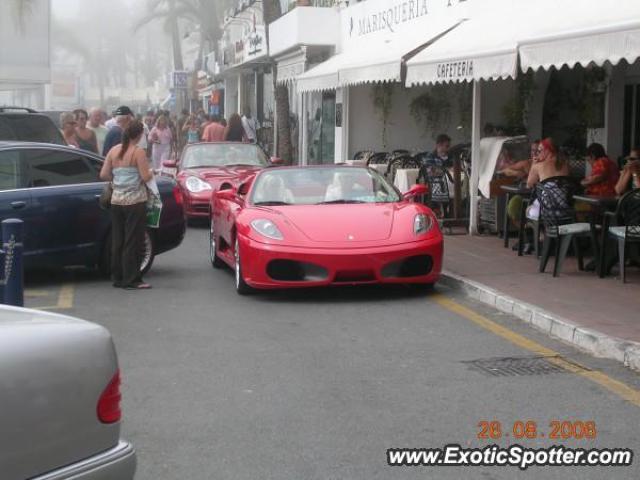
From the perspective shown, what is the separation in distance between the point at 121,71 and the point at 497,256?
10804 cm

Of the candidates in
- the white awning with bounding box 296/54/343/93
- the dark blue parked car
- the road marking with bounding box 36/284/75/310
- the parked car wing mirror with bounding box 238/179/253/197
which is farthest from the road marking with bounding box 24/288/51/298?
the white awning with bounding box 296/54/343/93

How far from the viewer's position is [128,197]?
398 inches

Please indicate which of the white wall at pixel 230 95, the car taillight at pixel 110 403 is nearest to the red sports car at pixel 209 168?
the car taillight at pixel 110 403

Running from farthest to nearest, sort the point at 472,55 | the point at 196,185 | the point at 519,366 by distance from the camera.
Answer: the point at 196,185
the point at 472,55
the point at 519,366

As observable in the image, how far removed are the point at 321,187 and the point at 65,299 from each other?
2839 millimetres

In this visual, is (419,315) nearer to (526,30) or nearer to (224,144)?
(526,30)

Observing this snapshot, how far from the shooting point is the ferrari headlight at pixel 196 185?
16656 mm

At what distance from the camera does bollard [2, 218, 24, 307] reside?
280 inches

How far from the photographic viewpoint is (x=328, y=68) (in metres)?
19.9

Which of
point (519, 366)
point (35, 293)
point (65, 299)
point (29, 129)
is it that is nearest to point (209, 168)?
point (29, 129)

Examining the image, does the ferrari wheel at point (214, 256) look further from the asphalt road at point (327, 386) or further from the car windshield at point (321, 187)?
the asphalt road at point (327, 386)

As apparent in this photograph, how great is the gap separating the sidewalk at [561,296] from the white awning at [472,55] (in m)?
2.15

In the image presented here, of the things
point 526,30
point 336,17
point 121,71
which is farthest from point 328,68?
point 121,71

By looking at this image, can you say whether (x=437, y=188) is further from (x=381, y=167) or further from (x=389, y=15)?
(x=389, y=15)
